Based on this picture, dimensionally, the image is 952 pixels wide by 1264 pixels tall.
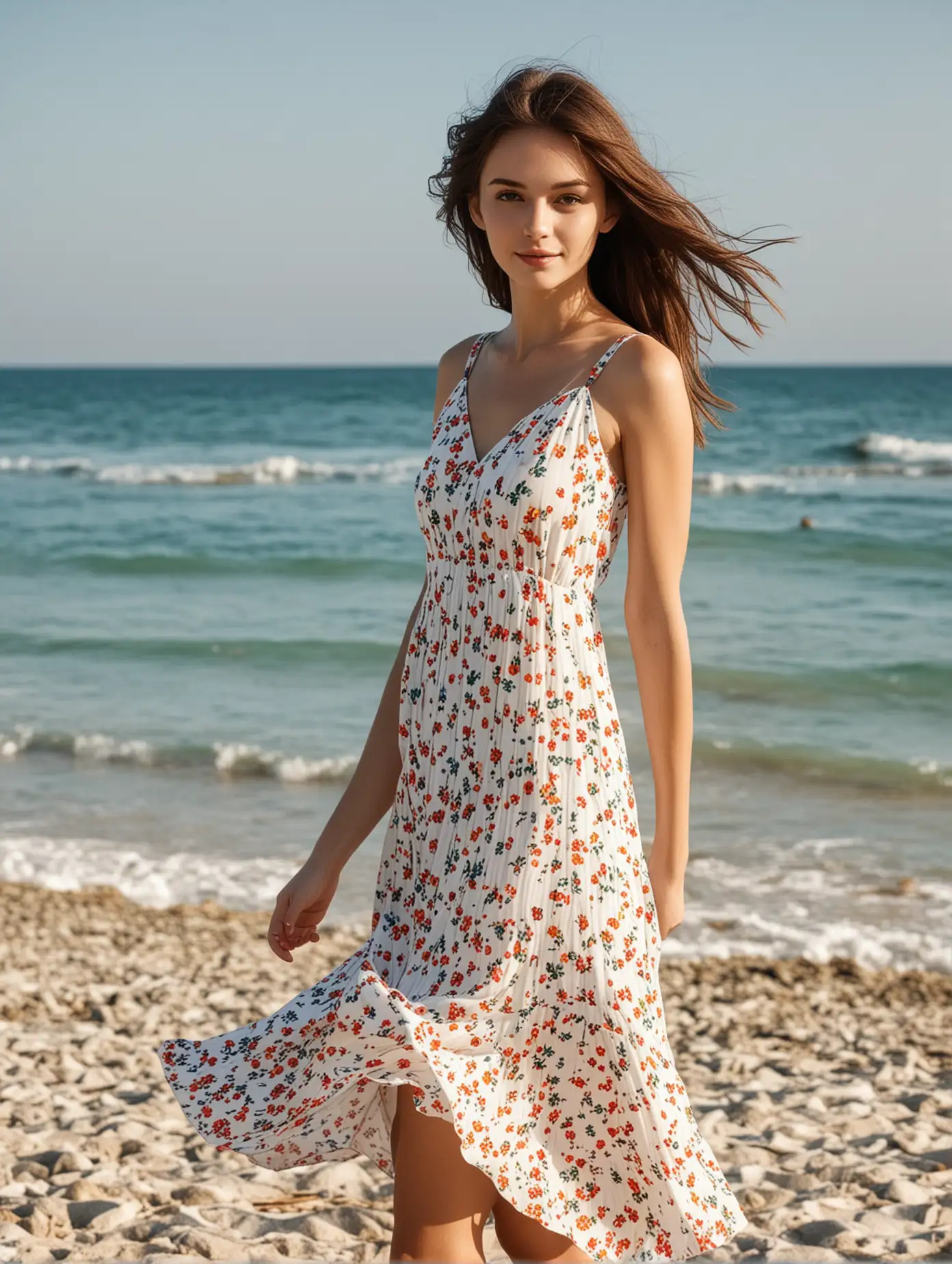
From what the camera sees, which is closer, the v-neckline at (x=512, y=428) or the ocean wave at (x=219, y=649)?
the v-neckline at (x=512, y=428)

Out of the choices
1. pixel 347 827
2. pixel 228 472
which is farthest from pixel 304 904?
pixel 228 472

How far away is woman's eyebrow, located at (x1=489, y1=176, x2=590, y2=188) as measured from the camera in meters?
2.26

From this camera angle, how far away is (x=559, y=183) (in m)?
2.25

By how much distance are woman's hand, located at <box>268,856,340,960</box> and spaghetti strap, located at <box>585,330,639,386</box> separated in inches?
36.8

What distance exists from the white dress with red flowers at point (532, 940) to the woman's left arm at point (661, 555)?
0.06m

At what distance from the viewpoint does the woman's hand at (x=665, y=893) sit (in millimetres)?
2271

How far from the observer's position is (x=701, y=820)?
7.71 m

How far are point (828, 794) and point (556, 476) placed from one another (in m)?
6.62

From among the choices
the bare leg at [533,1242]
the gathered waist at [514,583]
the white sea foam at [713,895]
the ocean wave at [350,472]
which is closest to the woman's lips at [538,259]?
the gathered waist at [514,583]

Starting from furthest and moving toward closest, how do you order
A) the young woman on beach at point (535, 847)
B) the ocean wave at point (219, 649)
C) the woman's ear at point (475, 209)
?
the ocean wave at point (219, 649) → the woman's ear at point (475, 209) → the young woman on beach at point (535, 847)

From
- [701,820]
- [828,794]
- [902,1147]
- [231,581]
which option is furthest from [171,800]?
[231,581]

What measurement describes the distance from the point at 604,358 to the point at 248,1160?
2.28 m

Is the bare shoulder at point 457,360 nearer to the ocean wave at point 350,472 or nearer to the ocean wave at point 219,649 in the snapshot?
the ocean wave at point 219,649

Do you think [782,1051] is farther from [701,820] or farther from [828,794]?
[828,794]
